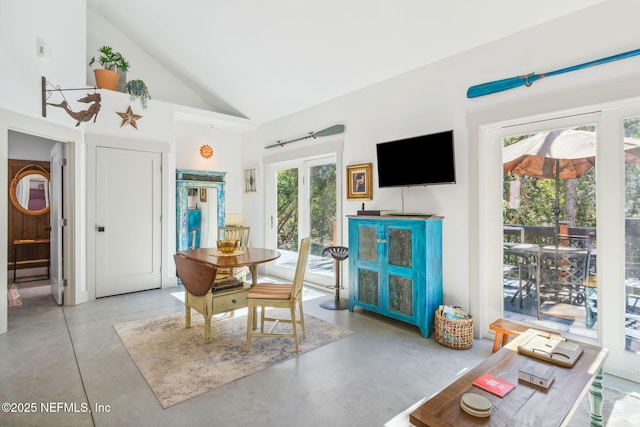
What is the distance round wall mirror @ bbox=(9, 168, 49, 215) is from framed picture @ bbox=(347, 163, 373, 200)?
16.3 ft

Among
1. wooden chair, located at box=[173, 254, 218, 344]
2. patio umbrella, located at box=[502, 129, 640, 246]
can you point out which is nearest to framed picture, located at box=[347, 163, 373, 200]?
patio umbrella, located at box=[502, 129, 640, 246]

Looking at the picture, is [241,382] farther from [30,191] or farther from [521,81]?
[30,191]

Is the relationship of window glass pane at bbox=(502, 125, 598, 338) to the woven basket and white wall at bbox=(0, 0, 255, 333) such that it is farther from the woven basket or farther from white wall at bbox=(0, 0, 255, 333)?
white wall at bbox=(0, 0, 255, 333)

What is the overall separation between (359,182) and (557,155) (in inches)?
76.3

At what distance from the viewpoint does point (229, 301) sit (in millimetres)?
2924

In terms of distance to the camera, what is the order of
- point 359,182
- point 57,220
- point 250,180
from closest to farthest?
point 359,182, point 57,220, point 250,180

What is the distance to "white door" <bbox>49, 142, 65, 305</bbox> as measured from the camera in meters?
3.95

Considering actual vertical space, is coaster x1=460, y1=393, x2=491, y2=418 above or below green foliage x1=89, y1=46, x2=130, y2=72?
below

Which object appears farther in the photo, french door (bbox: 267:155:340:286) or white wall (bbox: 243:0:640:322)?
french door (bbox: 267:155:340:286)

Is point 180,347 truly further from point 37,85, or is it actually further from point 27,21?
point 27,21

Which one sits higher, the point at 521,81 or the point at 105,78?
the point at 105,78

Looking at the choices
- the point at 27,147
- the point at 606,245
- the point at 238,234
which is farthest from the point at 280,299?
the point at 27,147

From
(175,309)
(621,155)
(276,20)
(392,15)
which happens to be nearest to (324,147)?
(276,20)

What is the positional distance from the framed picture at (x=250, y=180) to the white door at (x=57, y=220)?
8.50ft
